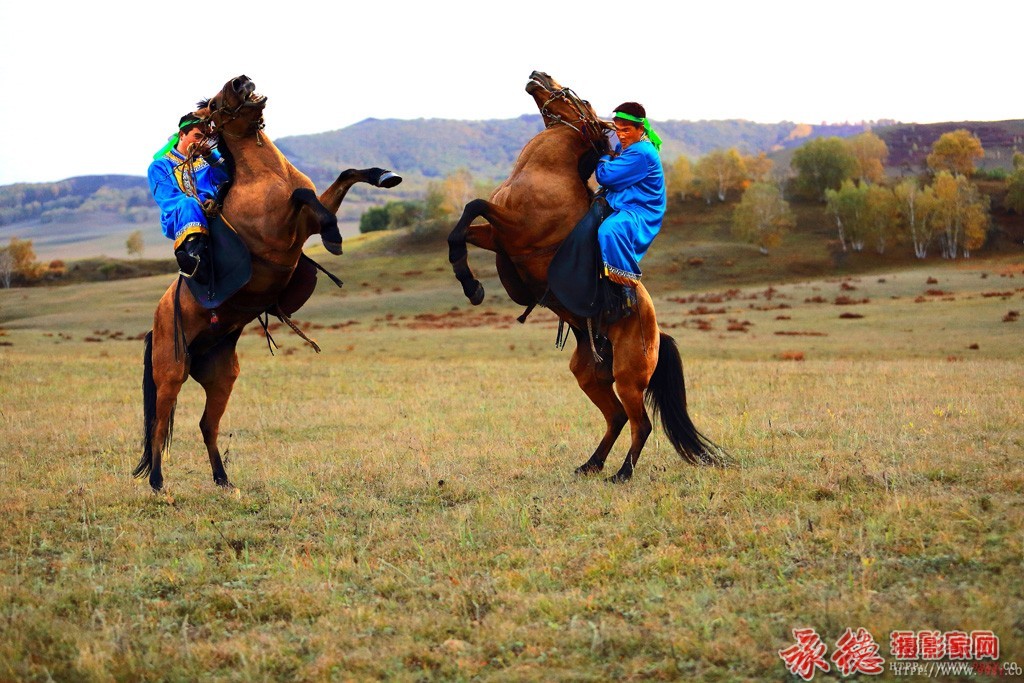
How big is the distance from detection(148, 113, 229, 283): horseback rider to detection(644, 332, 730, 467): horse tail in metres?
4.40

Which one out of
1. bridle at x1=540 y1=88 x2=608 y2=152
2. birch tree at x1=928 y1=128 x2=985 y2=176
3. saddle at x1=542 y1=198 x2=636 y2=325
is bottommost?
saddle at x1=542 y1=198 x2=636 y2=325

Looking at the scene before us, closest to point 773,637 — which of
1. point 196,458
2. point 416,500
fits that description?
point 416,500

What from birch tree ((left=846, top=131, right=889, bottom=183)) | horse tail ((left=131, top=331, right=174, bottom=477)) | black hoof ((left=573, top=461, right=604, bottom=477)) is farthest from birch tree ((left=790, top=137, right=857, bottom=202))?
horse tail ((left=131, top=331, right=174, bottom=477))

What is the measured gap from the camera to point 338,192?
26.5 feet

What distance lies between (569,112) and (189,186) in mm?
3611

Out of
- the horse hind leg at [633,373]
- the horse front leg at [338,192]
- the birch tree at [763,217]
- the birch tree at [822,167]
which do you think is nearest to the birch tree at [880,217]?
the birch tree at [763,217]

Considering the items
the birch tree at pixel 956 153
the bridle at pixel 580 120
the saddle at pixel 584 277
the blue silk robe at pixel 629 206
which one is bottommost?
the saddle at pixel 584 277

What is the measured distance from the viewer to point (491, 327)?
125ft

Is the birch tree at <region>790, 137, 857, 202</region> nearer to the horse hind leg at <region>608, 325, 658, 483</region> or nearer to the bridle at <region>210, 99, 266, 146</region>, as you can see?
the horse hind leg at <region>608, 325, 658, 483</region>

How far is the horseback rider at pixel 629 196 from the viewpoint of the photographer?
321 inches

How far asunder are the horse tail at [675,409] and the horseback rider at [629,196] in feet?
2.98

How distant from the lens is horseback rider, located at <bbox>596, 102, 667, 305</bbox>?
8.16 metres

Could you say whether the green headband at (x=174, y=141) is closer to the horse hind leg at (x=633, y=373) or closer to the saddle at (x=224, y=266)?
the saddle at (x=224, y=266)

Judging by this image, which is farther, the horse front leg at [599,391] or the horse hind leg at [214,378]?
the horse hind leg at [214,378]
